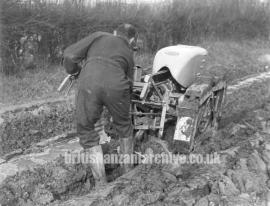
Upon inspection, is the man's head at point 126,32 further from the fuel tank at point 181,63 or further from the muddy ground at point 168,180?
the muddy ground at point 168,180

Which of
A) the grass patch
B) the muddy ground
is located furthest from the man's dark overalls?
the grass patch

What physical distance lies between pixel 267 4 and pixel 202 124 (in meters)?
18.0

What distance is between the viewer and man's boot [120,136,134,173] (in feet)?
14.4

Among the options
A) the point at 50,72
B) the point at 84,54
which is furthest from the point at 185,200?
the point at 50,72

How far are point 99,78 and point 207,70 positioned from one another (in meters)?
3.08

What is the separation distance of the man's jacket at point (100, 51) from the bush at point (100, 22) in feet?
17.5

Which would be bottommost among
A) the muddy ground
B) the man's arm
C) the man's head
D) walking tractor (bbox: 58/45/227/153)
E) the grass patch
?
the grass patch

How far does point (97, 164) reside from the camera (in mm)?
4230

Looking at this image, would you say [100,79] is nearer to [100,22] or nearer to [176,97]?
[176,97]

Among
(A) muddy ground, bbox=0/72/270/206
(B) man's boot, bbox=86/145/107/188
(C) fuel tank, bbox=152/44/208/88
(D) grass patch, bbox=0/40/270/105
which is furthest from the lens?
(D) grass patch, bbox=0/40/270/105

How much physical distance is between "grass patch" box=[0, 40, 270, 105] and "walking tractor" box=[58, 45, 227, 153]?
0.56 m

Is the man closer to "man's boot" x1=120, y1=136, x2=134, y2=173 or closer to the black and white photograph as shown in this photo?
the black and white photograph

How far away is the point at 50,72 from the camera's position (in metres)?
9.59

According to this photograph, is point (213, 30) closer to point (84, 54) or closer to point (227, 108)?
point (227, 108)
